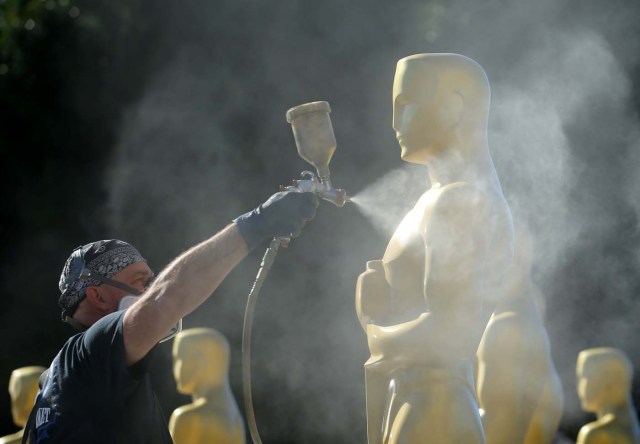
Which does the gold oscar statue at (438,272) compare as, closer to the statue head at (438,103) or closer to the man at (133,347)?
the statue head at (438,103)

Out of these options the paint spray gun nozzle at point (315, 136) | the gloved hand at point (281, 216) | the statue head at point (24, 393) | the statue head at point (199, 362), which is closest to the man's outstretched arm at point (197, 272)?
the gloved hand at point (281, 216)

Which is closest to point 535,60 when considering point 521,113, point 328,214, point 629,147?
point 629,147

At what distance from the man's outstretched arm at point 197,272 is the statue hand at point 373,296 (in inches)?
12.2

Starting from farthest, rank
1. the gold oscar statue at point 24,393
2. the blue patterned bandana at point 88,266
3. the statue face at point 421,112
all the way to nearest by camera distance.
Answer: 1. the gold oscar statue at point 24,393
2. the blue patterned bandana at point 88,266
3. the statue face at point 421,112

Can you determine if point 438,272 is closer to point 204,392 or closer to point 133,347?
point 133,347

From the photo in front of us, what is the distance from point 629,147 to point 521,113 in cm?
136

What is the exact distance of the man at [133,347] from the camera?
2.66 meters

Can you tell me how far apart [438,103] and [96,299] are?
3.84 feet

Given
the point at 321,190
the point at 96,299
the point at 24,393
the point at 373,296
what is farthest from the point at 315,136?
the point at 24,393

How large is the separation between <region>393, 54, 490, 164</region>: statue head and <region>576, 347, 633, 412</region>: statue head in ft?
6.00

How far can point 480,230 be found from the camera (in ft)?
8.77

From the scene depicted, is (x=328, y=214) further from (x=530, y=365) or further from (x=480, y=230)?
(x=480, y=230)

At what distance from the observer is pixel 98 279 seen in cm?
303

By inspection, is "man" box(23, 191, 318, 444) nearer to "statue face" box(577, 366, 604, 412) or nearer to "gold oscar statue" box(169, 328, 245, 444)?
"gold oscar statue" box(169, 328, 245, 444)
